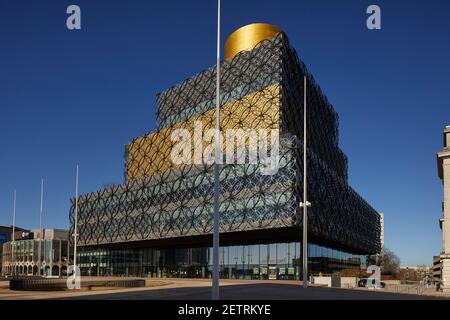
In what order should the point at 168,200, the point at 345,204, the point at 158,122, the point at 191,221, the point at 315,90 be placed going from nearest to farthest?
the point at 191,221, the point at 168,200, the point at 345,204, the point at 315,90, the point at 158,122

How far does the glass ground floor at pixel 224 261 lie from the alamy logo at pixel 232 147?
14.6 metres

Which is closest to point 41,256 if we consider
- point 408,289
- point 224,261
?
point 224,261

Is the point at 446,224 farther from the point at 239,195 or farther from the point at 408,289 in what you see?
the point at 239,195

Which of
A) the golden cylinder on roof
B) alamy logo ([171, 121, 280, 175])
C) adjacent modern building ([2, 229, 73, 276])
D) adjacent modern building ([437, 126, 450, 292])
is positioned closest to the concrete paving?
adjacent modern building ([437, 126, 450, 292])

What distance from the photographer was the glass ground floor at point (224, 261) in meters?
73.9

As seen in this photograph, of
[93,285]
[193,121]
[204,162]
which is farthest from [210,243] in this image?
[93,285]

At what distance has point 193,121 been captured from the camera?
93500mm

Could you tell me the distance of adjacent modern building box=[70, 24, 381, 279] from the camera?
69.6 metres

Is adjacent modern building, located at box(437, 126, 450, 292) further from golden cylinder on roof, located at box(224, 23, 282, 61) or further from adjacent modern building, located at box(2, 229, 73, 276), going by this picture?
adjacent modern building, located at box(2, 229, 73, 276)

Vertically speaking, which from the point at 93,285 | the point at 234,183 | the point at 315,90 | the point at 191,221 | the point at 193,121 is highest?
the point at 315,90

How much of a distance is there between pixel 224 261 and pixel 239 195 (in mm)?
16271

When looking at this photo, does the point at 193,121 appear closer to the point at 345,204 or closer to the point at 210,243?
the point at 210,243

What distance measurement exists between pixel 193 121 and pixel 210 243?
24.0 meters

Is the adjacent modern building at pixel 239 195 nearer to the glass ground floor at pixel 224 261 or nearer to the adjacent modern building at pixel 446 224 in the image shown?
the glass ground floor at pixel 224 261
